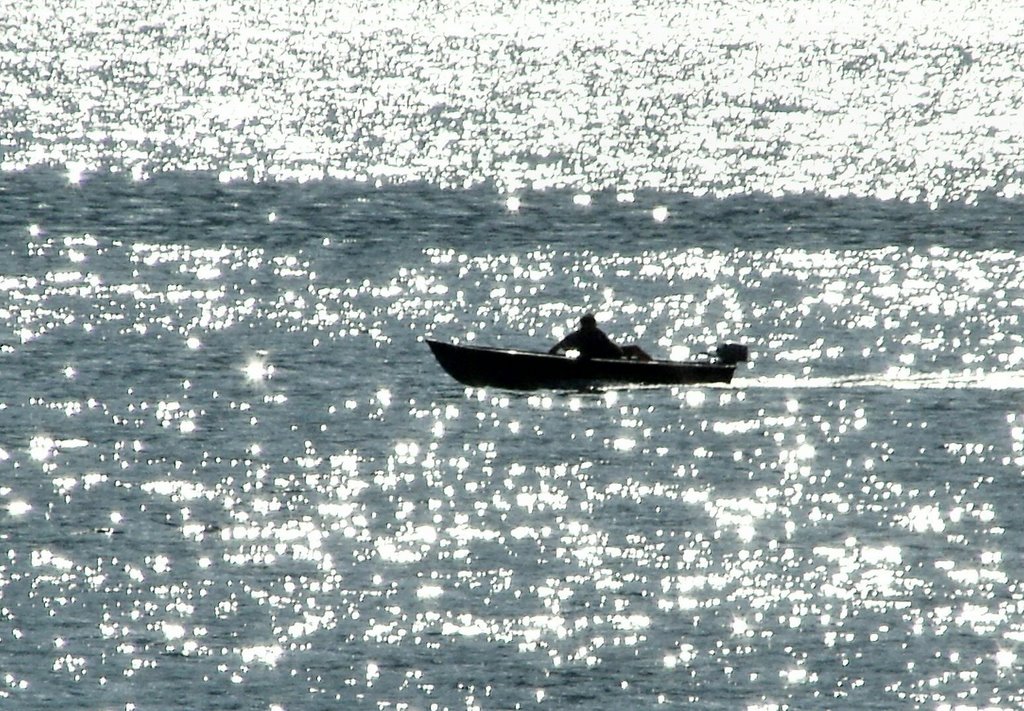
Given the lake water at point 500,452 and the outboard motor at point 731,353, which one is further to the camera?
the outboard motor at point 731,353

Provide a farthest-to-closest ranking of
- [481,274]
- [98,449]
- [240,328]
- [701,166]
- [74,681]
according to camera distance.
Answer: [701,166]
[481,274]
[240,328]
[98,449]
[74,681]

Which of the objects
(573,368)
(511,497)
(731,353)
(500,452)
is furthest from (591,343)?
(511,497)

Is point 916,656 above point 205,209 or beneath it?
beneath

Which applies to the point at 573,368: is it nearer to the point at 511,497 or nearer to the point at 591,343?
the point at 591,343

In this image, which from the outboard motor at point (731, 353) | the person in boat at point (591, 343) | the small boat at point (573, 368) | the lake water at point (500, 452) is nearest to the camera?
the lake water at point (500, 452)

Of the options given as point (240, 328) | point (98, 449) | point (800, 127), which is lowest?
point (98, 449)

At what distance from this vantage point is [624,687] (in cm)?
3981

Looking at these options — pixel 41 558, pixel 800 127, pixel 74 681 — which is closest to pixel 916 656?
pixel 74 681

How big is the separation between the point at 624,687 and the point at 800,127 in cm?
11934

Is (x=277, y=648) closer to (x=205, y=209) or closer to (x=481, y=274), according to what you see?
(x=481, y=274)

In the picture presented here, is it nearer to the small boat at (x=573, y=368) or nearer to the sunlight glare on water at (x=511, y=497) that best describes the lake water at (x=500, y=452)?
the sunlight glare on water at (x=511, y=497)

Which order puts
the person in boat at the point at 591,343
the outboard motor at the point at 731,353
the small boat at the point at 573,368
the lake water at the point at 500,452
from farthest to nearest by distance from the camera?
the outboard motor at the point at 731,353
the small boat at the point at 573,368
the person in boat at the point at 591,343
the lake water at the point at 500,452

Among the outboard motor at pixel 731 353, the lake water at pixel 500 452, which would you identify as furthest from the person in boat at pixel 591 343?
the outboard motor at pixel 731 353

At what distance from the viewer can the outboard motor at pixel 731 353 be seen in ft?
201
